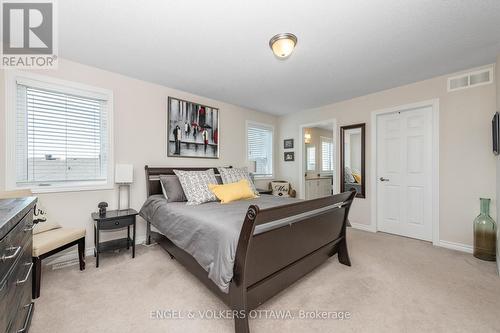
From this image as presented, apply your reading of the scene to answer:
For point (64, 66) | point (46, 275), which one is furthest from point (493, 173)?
point (64, 66)

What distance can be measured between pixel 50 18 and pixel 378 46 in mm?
3218

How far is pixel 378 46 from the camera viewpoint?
2275mm

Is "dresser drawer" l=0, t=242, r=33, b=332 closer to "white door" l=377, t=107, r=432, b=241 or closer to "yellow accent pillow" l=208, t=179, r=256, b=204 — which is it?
"yellow accent pillow" l=208, t=179, r=256, b=204

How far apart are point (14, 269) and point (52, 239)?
44.7 inches

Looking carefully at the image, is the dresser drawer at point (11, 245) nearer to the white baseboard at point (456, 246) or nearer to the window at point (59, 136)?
the window at point (59, 136)

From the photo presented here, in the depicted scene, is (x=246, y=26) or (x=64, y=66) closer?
(x=246, y=26)

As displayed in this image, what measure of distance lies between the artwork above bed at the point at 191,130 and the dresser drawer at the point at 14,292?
234cm

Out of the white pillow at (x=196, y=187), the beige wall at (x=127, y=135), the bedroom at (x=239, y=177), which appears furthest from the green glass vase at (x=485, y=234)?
the beige wall at (x=127, y=135)

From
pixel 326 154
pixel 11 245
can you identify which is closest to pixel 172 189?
pixel 11 245

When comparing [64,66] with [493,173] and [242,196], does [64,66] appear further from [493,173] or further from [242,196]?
[493,173]

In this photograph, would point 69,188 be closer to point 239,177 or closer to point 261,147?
point 239,177

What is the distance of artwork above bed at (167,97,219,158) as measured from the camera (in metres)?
3.52

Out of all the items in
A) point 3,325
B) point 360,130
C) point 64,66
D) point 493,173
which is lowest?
point 3,325

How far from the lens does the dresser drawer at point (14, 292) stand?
0.95m
